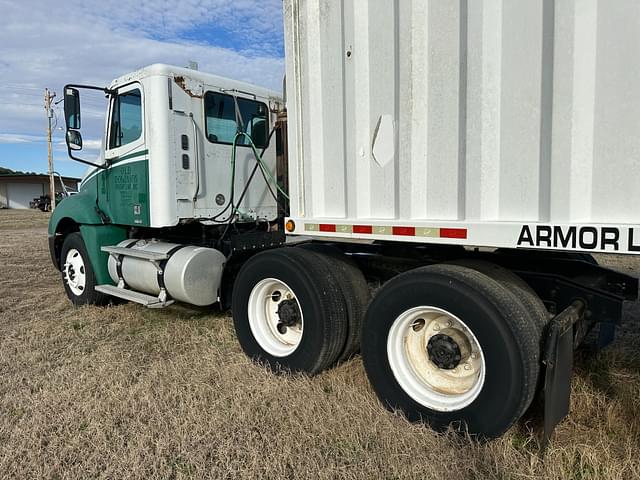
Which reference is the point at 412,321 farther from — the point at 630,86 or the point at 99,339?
the point at 99,339

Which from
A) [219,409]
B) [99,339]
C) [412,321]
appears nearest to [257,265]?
[219,409]

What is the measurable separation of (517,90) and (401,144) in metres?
0.75

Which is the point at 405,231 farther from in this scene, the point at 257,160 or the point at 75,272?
the point at 75,272

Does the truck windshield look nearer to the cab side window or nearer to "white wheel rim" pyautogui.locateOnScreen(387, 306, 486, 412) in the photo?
the cab side window

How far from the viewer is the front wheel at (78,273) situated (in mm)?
6125

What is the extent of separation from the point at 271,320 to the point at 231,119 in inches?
102

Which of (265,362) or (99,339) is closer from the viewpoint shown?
(265,362)

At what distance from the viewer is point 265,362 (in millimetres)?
4047

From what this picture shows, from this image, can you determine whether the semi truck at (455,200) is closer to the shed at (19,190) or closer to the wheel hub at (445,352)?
the wheel hub at (445,352)

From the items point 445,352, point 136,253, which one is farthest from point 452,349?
point 136,253

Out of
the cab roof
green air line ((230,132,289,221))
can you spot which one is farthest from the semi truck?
the cab roof

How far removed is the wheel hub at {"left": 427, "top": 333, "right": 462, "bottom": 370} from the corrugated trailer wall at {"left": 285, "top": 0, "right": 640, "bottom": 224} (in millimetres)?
733

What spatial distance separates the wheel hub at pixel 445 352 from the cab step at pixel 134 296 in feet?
10.1

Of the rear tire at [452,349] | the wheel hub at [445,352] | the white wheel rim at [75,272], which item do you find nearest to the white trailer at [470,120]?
the rear tire at [452,349]
